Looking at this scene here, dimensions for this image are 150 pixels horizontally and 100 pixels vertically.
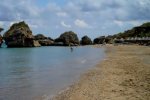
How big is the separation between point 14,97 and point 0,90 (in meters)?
3.54

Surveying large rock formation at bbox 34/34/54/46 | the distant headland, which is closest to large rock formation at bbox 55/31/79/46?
the distant headland

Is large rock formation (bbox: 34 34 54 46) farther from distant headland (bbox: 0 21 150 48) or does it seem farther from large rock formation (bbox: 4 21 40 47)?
large rock formation (bbox: 4 21 40 47)

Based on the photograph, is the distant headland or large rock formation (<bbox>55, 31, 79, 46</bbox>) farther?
large rock formation (<bbox>55, 31, 79, 46</bbox>)

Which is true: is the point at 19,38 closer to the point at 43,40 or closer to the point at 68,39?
the point at 43,40

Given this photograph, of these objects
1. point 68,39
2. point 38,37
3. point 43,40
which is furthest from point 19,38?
point 68,39

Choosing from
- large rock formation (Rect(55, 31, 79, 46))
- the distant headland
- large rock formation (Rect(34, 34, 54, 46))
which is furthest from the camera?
large rock formation (Rect(34, 34, 54, 46))

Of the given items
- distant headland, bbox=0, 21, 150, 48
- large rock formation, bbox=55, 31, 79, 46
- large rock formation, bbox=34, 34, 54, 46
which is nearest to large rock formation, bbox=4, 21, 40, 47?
distant headland, bbox=0, 21, 150, 48

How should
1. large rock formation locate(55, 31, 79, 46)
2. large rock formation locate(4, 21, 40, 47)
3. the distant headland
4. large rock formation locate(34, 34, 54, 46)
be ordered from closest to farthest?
the distant headland, large rock formation locate(4, 21, 40, 47), large rock formation locate(55, 31, 79, 46), large rock formation locate(34, 34, 54, 46)

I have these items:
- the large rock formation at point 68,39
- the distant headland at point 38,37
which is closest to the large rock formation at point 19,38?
the distant headland at point 38,37

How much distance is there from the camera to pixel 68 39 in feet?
625

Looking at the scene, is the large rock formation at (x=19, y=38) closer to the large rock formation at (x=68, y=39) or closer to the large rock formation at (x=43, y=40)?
the large rock formation at (x=43, y=40)

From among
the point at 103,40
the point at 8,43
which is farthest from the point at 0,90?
the point at 103,40

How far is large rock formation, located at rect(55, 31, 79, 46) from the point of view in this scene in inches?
7505

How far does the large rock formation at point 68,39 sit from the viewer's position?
7505 inches
